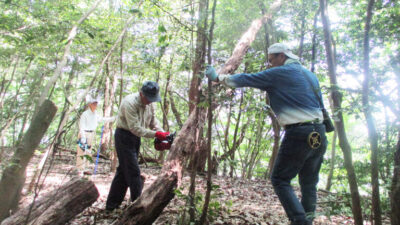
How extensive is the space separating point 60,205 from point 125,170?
0.98 metres

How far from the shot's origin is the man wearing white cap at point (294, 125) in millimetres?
2699

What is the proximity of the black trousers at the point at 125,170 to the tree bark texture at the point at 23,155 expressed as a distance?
5.00ft

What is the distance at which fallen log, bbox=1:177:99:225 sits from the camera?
288 centimetres

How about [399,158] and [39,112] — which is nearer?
[399,158]

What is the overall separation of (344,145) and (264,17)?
5.40 m

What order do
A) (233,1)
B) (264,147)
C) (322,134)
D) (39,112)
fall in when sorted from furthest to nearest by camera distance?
(264,147)
(233,1)
(322,134)
(39,112)

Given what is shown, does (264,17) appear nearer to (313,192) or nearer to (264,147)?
(264,147)

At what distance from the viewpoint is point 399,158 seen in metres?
2.20

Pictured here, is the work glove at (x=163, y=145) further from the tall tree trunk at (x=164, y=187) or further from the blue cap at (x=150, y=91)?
the blue cap at (x=150, y=91)

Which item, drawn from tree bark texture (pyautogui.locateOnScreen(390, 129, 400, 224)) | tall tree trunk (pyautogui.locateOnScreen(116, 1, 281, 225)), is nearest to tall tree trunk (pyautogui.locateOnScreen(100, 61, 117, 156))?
tall tree trunk (pyautogui.locateOnScreen(116, 1, 281, 225))

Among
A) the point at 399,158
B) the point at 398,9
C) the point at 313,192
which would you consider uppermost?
Answer: the point at 398,9

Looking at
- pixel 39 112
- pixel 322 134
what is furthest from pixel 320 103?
pixel 39 112

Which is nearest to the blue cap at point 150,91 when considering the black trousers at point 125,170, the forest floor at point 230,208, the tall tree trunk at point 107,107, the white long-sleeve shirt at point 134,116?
the white long-sleeve shirt at point 134,116

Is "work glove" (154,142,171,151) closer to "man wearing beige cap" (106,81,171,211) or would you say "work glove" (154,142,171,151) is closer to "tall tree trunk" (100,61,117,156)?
"man wearing beige cap" (106,81,171,211)
